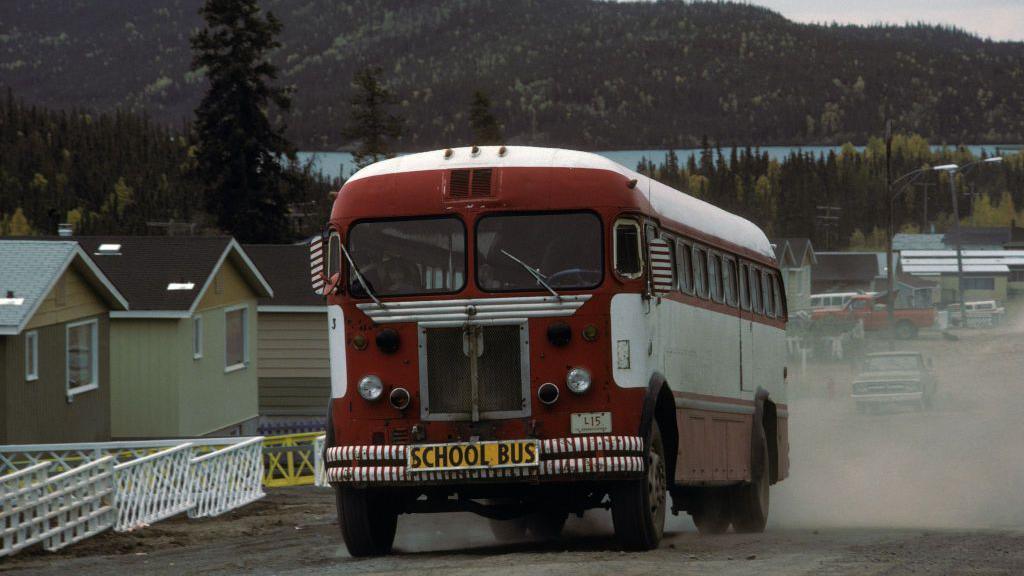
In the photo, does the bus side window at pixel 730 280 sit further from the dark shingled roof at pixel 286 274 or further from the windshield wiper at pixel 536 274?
the dark shingled roof at pixel 286 274

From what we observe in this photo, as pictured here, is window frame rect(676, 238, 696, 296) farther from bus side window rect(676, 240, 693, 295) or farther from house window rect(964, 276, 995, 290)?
house window rect(964, 276, 995, 290)

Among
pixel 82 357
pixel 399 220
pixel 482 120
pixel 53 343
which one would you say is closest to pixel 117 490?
pixel 399 220

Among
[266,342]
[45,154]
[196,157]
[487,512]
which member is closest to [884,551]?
[487,512]

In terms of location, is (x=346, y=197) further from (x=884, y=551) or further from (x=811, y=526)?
(x=811, y=526)

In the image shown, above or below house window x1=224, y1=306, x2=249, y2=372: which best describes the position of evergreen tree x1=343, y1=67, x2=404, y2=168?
above

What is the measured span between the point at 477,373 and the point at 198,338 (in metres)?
24.1

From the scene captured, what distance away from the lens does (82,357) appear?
29594 millimetres

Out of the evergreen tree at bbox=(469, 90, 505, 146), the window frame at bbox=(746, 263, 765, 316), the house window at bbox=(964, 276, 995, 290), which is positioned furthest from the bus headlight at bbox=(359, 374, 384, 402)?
the house window at bbox=(964, 276, 995, 290)

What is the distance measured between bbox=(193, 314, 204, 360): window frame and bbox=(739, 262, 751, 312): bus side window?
1931 cm

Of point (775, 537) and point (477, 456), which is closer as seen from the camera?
point (477, 456)

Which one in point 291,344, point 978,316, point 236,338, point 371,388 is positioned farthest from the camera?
point 978,316

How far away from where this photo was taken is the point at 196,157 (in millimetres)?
64250

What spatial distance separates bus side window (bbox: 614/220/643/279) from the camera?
12.0 meters

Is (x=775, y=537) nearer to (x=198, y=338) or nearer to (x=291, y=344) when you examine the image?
(x=198, y=338)
